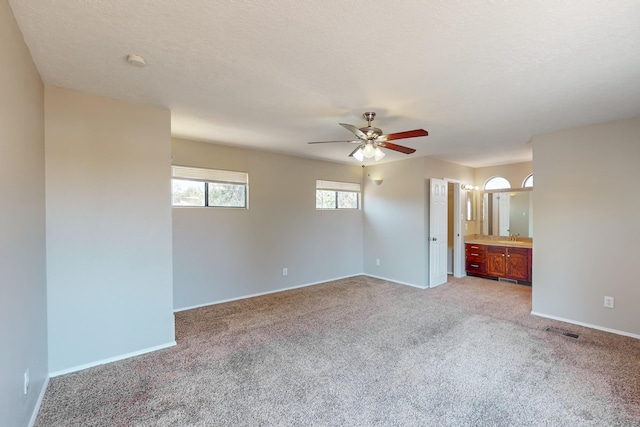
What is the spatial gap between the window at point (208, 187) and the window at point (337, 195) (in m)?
1.61

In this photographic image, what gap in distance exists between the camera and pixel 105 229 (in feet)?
8.86

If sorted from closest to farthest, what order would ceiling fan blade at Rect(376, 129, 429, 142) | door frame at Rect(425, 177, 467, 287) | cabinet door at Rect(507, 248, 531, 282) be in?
ceiling fan blade at Rect(376, 129, 429, 142)
cabinet door at Rect(507, 248, 531, 282)
door frame at Rect(425, 177, 467, 287)

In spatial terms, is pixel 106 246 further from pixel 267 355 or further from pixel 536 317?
pixel 536 317

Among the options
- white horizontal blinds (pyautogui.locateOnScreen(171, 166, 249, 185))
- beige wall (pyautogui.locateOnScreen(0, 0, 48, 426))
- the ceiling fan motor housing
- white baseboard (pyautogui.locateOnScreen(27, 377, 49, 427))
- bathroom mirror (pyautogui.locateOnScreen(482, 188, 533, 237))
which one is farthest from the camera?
bathroom mirror (pyautogui.locateOnScreen(482, 188, 533, 237))

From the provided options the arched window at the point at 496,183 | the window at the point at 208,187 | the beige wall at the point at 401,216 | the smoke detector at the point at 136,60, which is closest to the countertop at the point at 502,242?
the arched window at the point at 496,183

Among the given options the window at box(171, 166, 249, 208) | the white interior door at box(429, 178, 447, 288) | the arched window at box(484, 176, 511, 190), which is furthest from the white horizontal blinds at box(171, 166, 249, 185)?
the arched window at box(484, 176, 511, 190)

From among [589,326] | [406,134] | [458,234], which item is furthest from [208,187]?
[589,326]

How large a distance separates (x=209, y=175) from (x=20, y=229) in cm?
270

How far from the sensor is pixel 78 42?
1.86 meters

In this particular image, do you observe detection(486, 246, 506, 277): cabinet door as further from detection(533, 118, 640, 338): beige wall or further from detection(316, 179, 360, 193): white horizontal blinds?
detection(316, 179, 360, 193): white horizontal blinds

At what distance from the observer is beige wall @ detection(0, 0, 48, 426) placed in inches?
59.4

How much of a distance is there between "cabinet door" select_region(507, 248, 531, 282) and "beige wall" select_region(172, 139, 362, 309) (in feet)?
9.82

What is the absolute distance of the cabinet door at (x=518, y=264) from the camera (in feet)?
18.2

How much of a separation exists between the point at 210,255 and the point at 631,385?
4.73 m
